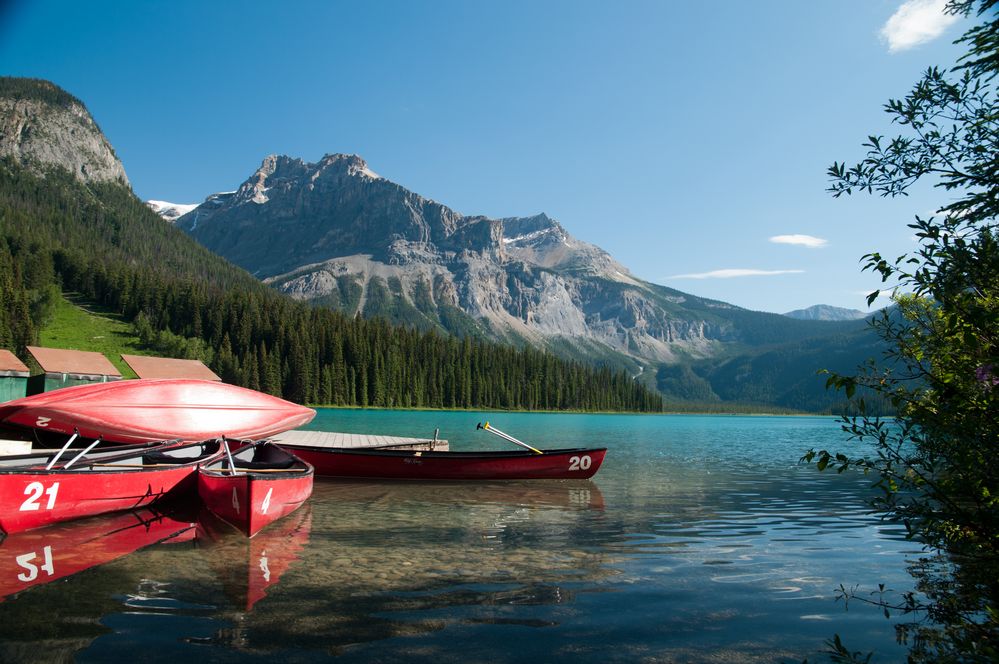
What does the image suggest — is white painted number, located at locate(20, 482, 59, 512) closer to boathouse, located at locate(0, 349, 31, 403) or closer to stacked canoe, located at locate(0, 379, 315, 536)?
stacked canoe, located at locate(0, 379, 315, 536)

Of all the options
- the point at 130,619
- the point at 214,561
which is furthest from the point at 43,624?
the point at 214,561

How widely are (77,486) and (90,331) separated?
156 metres

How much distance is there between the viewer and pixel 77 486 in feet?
51.8

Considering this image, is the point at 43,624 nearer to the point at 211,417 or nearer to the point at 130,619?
the point at 130,619

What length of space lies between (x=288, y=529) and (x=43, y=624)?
799cm

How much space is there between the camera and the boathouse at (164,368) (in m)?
35.6

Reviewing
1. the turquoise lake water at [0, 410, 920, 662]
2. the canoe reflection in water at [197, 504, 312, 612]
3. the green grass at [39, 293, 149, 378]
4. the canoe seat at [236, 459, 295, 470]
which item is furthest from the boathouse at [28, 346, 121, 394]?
the green grass at [39, 293, 149, 378]

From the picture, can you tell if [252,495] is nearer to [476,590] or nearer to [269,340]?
[476,590]

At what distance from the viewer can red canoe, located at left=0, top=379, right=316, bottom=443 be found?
891 inches

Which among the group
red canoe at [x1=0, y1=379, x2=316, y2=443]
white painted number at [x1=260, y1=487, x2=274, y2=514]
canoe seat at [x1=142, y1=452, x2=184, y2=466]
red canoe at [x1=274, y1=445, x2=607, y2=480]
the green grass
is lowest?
red canoe at [x1=274, y1=445, x2=607, y2=480]

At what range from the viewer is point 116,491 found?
55.9ft

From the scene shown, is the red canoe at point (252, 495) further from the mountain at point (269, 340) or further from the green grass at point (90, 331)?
the green grass at point (90, 331)

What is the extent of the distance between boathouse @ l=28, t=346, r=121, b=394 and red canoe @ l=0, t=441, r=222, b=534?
21700 millimetres

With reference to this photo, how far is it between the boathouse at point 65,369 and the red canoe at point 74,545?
24.9 m
